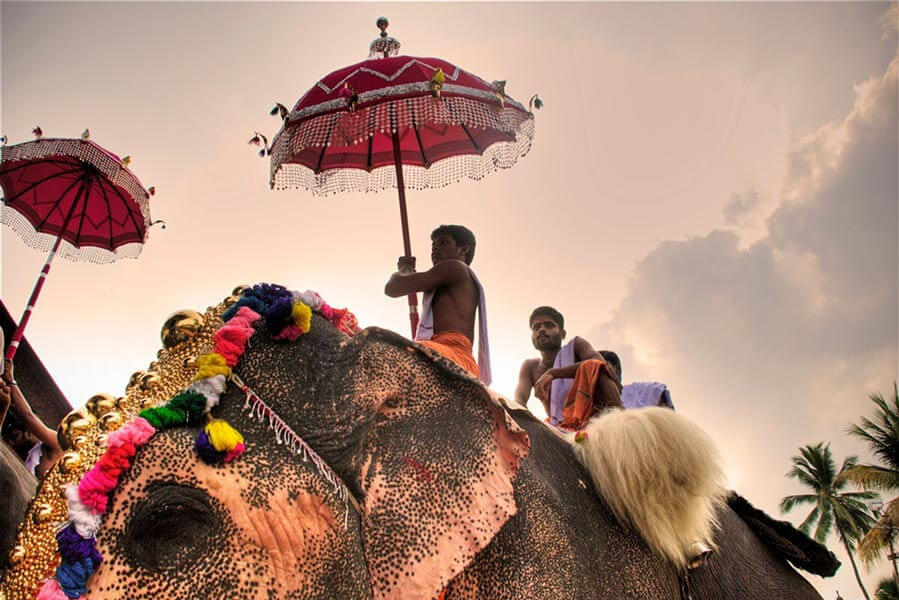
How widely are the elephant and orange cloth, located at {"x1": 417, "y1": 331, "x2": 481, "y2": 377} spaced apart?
1.15 m

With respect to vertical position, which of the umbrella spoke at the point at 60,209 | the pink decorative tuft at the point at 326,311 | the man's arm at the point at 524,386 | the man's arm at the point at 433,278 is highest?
the umbrella spoke at the point at 60,209

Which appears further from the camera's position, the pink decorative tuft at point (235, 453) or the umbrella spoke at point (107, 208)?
the umbrella spoke at point (107, 208)

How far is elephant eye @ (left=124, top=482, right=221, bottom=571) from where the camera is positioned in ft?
5.03

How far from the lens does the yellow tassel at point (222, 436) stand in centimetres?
162

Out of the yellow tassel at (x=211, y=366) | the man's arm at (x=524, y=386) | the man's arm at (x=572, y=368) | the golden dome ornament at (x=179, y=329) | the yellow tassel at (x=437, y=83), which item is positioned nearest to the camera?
the yellow tassel at (x=211, y=366)

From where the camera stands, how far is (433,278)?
148 inches

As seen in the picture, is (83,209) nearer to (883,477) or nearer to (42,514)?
(42,514)

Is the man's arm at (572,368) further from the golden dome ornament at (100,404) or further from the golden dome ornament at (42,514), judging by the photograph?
the golden dome ornament at (42,514)

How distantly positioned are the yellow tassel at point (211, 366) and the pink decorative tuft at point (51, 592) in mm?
577

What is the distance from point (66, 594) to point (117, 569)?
0.11 m

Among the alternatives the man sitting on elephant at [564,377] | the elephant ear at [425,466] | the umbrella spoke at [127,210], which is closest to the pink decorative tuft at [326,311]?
the elephant ear at [425,466]

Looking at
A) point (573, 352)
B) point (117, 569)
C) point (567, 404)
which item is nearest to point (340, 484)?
point (117, 569)

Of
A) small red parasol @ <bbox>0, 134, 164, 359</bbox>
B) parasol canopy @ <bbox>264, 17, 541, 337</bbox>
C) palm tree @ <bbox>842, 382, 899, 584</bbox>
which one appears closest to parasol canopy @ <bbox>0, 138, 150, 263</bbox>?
small red parasol @ <bbox>0, 134, 164, 359</bbox>

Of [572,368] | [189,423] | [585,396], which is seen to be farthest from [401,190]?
[189,423]
